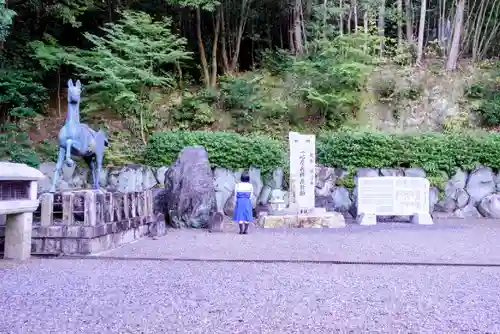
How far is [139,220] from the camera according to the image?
740cm

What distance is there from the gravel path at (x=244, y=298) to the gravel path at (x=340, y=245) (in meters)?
0.68

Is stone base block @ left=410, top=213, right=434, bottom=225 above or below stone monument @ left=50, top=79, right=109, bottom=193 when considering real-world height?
below

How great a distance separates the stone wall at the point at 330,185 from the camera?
35.5ft

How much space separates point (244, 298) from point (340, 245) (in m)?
3.30

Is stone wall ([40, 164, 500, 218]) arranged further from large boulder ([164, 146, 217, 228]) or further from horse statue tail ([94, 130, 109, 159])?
horse statue tail ([94, 130, 109, 159])

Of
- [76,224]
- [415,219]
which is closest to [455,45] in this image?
[415,219]

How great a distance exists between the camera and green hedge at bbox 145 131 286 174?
10.8m

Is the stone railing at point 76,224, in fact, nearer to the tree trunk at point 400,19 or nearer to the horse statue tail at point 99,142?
the horse statue tail at point 99,142

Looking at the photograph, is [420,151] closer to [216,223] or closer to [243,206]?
[243,206]

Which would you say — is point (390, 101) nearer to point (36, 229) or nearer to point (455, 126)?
point (455, 126)

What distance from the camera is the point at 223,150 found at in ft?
35.6

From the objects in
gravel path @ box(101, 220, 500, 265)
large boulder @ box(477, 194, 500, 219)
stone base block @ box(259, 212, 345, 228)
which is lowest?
gravel path @ box(101, 220, 500, 265)

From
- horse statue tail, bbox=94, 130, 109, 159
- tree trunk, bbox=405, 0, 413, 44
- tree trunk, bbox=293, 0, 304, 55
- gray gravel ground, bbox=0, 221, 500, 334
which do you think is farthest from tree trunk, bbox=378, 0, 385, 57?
horse statue tail, bbox=94, 130, 109, 159

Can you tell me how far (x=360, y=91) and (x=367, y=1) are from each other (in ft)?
11.8
